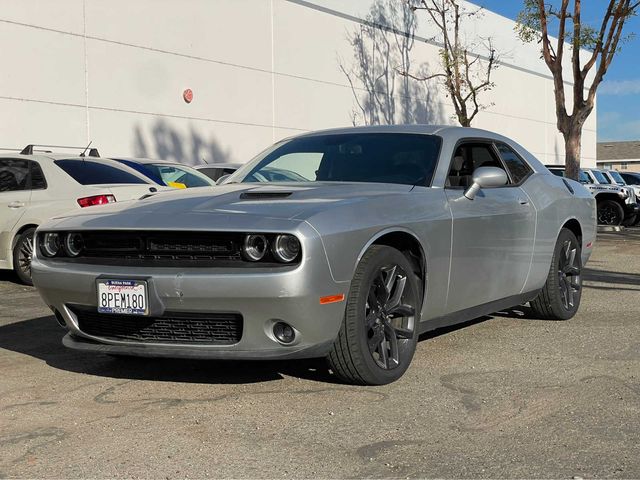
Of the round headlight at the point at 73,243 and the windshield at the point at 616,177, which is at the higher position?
the round headlight at the point at 73,243

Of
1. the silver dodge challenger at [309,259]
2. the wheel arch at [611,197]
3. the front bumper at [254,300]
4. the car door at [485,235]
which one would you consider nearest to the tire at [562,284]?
the car door at [485,235]

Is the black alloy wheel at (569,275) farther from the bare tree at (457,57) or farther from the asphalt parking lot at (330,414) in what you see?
the bare tree at (457,57)

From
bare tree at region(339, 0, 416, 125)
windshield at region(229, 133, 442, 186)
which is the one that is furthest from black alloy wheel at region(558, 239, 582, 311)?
bare tree at region(339, 0, 416, 125)

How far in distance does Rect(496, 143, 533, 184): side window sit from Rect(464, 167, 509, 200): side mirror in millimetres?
876

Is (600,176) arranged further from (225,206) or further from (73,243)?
(73,243)

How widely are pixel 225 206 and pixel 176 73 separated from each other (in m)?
15.2

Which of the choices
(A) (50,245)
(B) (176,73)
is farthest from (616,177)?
(A) (50,245)

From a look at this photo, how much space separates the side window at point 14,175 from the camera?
955cm

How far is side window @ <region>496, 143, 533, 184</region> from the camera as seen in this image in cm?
652

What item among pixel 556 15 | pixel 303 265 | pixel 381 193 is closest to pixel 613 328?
pixel 381 193

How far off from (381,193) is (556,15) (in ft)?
53.6

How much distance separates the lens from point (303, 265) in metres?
4.19

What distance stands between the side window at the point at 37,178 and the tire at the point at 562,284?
535cm

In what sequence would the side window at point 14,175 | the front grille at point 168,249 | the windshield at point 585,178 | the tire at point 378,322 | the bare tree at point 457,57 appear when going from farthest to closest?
the bare tree at point 457,57, the windshield at point 585,178, the side window at point 14,175, the tire at point 378,322, the front grille at point 168,249
